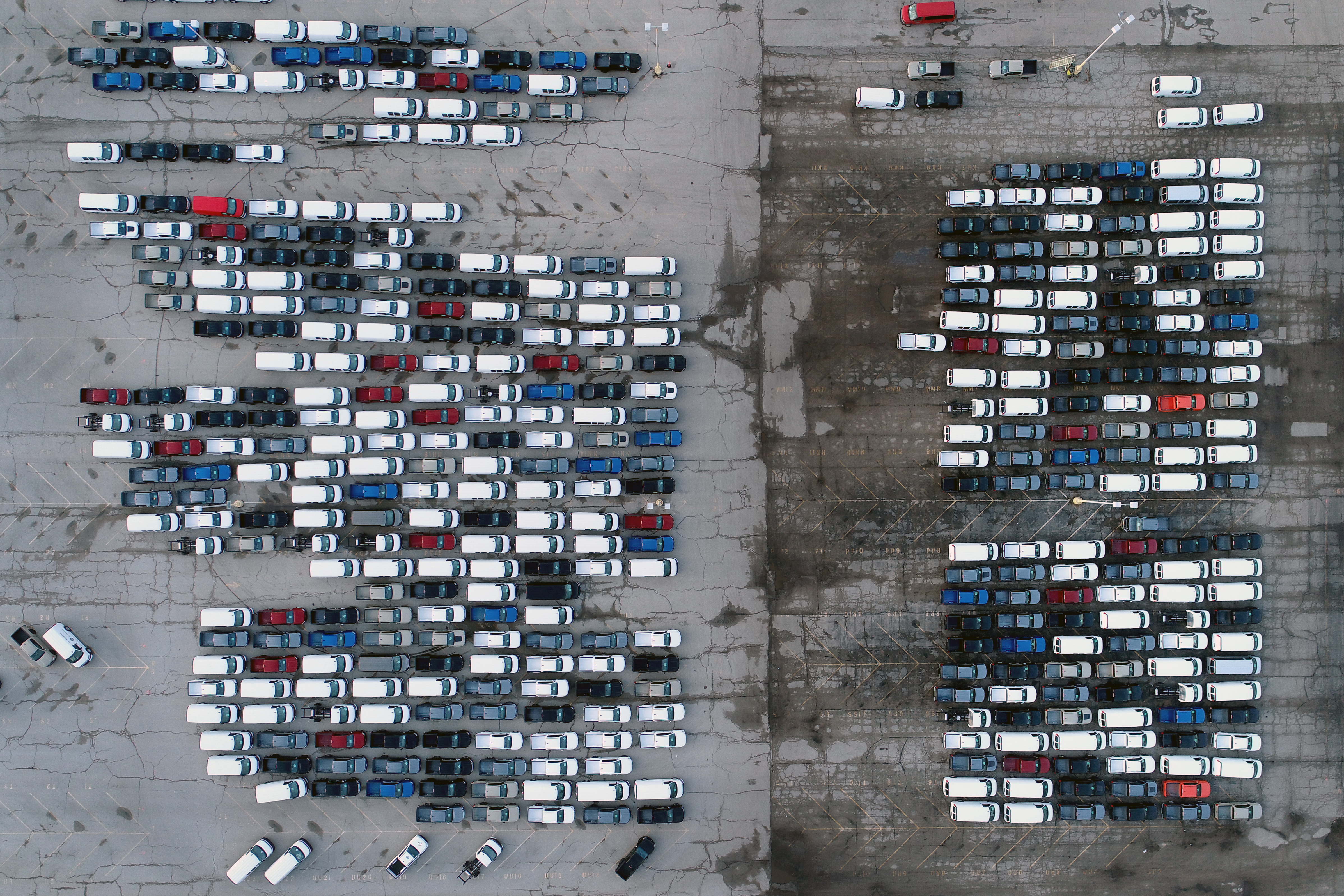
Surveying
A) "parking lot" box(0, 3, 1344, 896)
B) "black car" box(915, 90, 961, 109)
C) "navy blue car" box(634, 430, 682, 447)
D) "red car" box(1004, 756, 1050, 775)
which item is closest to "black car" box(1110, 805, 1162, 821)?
"parking lot" box(0, 3, 1344, 896)

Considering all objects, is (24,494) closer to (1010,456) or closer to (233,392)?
(233,392)

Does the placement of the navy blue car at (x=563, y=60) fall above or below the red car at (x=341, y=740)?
above

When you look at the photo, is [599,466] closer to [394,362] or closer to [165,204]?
[394,362]

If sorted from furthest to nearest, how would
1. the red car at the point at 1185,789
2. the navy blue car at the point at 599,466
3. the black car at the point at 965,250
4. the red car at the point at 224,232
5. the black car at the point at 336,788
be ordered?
the black car at the point at 965,250 → the navy blue car at the point at 599,466 → the red car at the point at 1185,789 → the red car at the point at 224,232 → the black car at the point at 336,788

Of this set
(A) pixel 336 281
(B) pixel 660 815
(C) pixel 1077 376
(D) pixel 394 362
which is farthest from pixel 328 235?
(C) pixel 1077 376

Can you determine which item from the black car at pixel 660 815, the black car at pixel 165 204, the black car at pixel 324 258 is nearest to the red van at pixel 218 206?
the black car at pixel 165 204

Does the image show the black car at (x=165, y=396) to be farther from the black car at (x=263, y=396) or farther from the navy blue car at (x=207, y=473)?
the navy blue car at (x=207, y=473)

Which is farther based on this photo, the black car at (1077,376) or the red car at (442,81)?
the black car at (1077,376)
